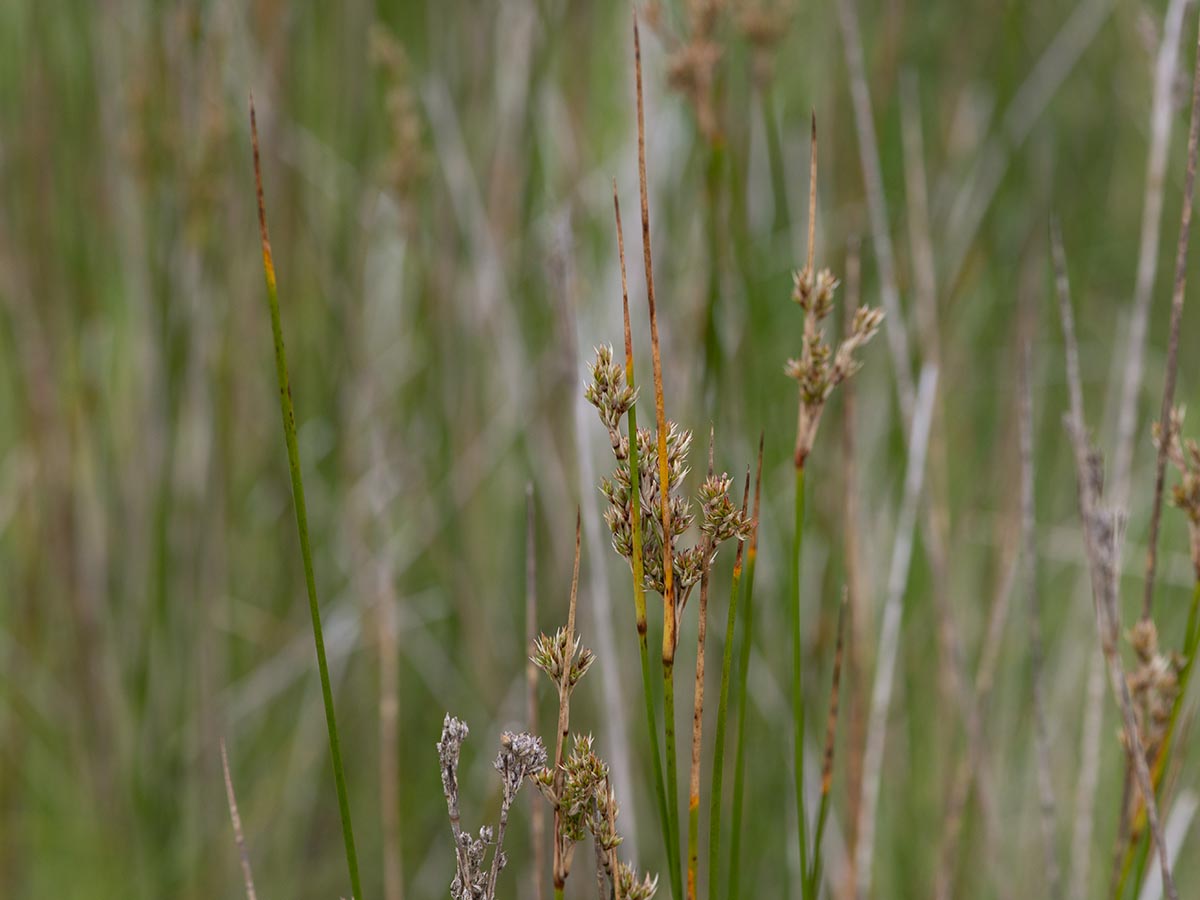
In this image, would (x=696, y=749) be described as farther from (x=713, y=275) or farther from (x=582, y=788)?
(x=713, y=275)

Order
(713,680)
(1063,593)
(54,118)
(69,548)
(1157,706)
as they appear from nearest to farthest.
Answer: (1157,706) → (713,680) → (69,548) → (54,118) → (1063,593)

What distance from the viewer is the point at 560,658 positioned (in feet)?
1.48

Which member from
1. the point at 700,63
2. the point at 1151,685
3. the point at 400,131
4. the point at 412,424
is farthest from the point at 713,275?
the point at 412,424

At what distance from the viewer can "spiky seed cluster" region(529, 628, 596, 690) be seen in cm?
45

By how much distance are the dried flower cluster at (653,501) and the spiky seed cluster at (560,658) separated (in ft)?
0.13

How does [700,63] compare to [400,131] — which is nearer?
[700,63]

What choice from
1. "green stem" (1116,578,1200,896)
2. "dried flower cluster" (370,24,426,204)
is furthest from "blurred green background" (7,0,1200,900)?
"green stem" (1116,578,1200,896)

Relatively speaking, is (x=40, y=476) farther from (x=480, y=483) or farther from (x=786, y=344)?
(x=786, y=344)

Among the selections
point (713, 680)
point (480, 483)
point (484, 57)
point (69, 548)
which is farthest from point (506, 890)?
point (484, 57)

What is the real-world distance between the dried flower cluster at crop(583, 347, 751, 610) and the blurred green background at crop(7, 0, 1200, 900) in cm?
46

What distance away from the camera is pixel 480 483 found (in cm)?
132

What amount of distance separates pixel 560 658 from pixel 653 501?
73 millimetres

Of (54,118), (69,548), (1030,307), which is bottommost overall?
(69,548)

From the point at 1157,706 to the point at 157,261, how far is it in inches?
43.9
